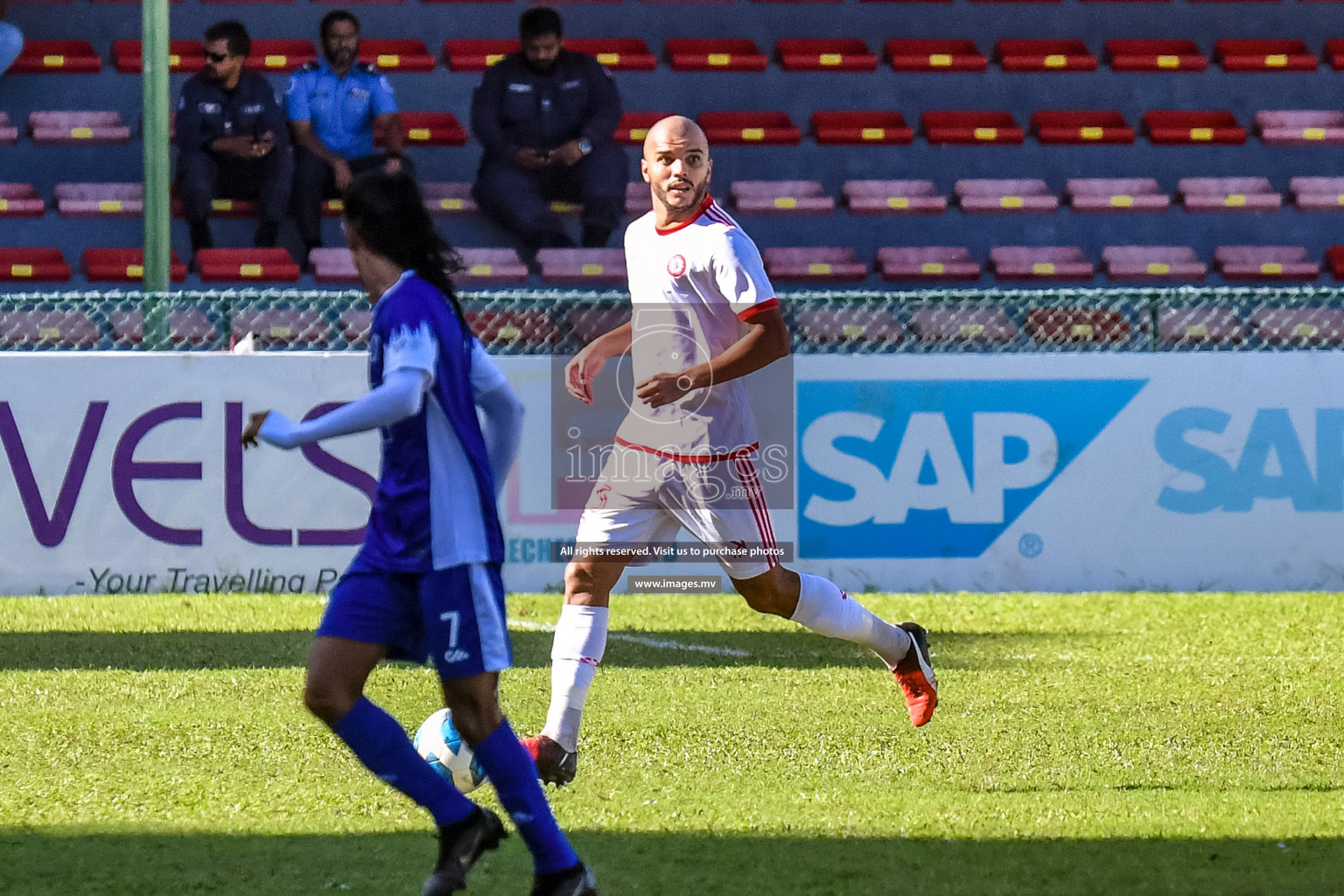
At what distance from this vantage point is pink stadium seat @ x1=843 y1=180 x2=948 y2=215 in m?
14.3

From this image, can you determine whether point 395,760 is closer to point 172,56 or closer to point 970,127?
point 970,127

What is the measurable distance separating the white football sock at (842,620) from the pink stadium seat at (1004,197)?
30.6 feet

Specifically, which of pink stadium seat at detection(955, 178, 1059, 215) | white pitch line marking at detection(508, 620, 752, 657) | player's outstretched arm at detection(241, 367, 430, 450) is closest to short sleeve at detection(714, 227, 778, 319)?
player's outstretched arm at detection(241, 367, 430, 450)

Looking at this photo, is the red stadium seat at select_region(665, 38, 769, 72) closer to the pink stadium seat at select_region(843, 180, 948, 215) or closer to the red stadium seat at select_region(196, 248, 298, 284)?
the pink stadium seat at select_region(843, 180, 948, 215)

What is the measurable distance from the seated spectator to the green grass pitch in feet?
16.4

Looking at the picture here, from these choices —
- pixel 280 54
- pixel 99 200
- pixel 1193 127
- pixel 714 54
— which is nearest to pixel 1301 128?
pixel 1193 127

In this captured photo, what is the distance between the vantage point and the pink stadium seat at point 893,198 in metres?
14.3

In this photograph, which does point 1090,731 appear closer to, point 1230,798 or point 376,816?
point 1230,798

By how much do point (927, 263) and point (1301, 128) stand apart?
3.91m

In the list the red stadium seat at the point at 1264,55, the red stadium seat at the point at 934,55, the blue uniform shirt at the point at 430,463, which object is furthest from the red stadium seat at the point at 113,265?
the blue uniform shirt at the point at 430,463

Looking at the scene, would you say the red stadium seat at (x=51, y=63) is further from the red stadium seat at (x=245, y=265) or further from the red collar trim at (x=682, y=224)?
the red collar trim at (x=682, y=224)

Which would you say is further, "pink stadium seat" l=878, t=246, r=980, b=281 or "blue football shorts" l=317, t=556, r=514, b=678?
"pink stadium seat" l=878, t=246, r=980, b=281

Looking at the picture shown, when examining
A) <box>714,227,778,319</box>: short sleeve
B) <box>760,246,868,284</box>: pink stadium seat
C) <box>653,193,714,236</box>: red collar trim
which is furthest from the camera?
<box>760,246,868,284</box>: pink stadium seat

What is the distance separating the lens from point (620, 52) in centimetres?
1534
